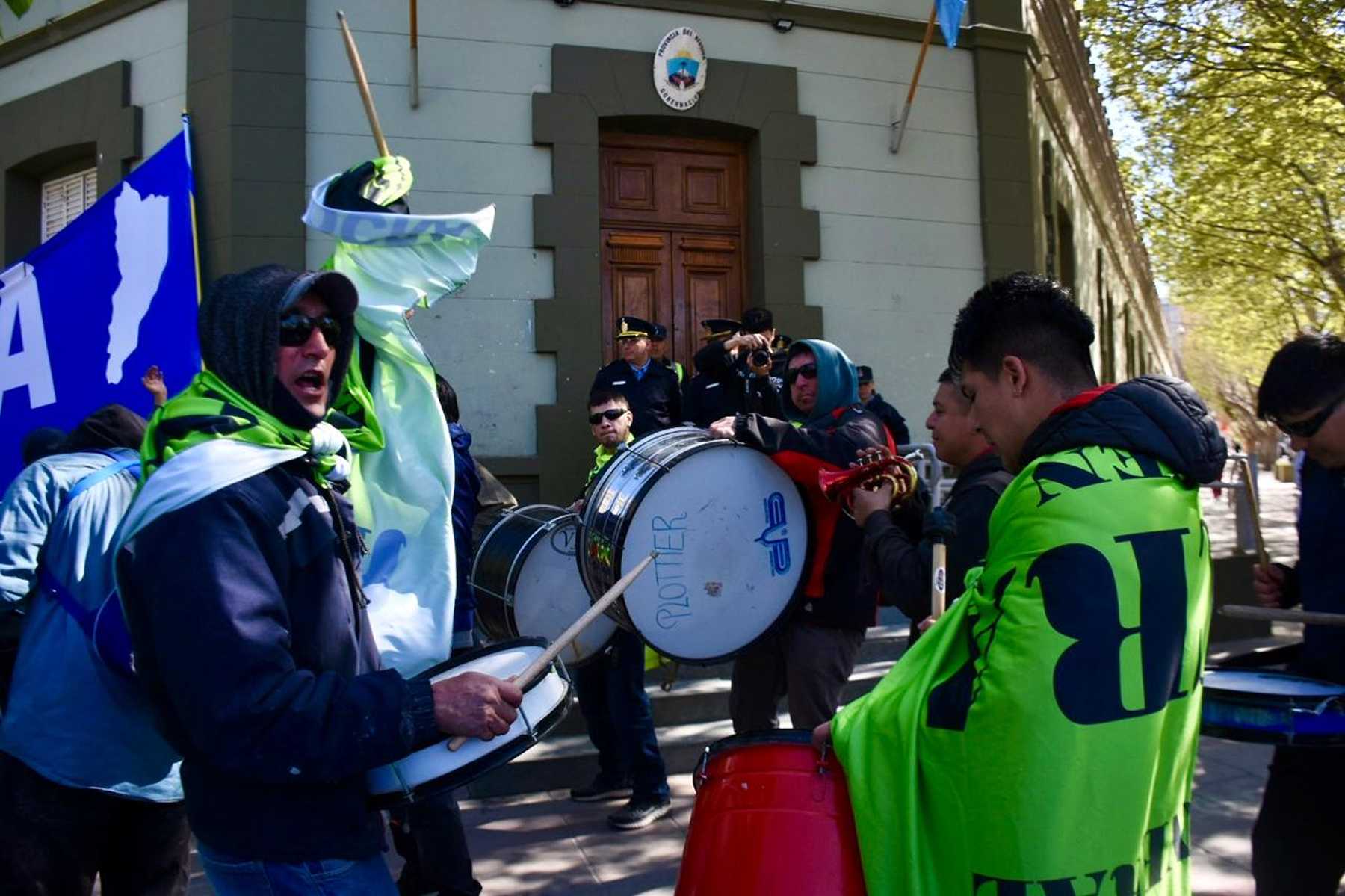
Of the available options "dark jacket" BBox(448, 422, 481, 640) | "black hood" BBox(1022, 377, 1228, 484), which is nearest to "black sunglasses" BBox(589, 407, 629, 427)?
"dark jacket" BBox(448, 422, 481, 640)

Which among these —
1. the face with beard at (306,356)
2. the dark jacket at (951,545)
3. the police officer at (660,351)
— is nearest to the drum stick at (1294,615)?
the dark jacket at (951,545)

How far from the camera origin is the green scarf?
1965mm

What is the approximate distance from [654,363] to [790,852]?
5.49 metres

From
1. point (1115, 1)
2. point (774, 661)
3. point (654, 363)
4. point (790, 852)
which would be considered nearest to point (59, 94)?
point (654, 363)

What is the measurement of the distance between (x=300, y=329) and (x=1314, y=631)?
2.93m

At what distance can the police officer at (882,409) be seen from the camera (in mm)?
7664

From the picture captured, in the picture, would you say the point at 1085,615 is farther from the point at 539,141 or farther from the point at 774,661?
the point at 539,141

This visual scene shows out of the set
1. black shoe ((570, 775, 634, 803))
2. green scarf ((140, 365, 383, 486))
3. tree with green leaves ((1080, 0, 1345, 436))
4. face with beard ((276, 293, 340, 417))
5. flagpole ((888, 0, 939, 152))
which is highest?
tree with green leaves ((1080, 0, 1345, 436))

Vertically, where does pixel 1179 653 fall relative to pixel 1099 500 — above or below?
below

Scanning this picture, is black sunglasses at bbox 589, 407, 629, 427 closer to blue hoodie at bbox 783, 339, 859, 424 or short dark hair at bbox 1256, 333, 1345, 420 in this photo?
blue hoodie at bbox 783, 339, 859, 424

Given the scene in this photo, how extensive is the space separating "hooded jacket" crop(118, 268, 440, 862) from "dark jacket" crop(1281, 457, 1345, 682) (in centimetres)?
262

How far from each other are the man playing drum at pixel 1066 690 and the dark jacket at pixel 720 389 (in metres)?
4.64

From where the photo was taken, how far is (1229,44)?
469 inches

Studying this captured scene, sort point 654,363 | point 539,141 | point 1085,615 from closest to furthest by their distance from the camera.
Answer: point 1085,615 → point 654,363 → point 539,141
